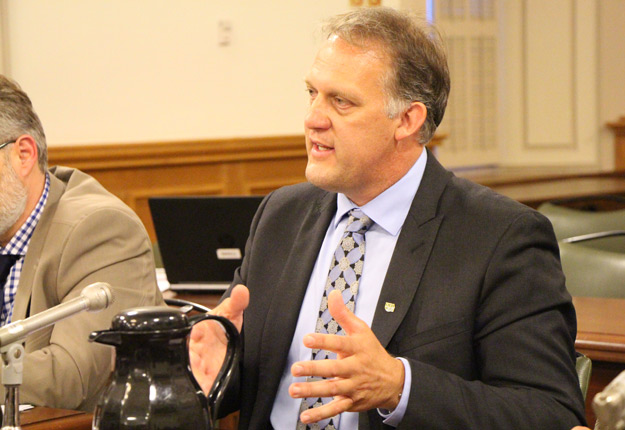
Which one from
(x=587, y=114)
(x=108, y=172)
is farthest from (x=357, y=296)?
(x=587, y=114)

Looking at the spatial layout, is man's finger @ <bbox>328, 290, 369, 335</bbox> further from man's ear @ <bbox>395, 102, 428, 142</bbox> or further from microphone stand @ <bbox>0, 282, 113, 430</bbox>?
man's ear @ <bbox>395, 102, 428, 142</bbox>

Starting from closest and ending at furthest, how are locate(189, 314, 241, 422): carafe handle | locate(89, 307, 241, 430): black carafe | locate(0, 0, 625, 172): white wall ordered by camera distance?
locate(89, 307, 241, 430): black carafe → locate(189, 314, 241, 422): carafe handle → locate(0, 0, 625, 172): white wall

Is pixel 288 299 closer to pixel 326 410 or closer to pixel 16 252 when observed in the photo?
pixel 326 410

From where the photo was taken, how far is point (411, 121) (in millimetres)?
1796

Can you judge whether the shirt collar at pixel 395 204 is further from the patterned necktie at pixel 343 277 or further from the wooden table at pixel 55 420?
the wooden table at pixel 55 420

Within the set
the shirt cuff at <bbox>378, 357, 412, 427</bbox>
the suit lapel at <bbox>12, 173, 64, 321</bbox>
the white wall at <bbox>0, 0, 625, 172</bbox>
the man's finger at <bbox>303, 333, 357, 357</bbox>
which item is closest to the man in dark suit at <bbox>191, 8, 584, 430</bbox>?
the shirt cuff at <bbox>378, 357, 412, 427</bbox>

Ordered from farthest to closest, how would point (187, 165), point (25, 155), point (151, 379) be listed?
point (187, 165)
point (25, 155)
point (151, 379)

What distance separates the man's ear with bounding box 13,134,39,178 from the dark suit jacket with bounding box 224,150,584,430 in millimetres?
709

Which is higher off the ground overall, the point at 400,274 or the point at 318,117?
the point at 318,117

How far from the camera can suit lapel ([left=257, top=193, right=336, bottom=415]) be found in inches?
67.9

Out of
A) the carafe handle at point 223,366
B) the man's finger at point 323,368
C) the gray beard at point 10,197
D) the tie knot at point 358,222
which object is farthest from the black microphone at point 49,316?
the gray beard at point 10,197

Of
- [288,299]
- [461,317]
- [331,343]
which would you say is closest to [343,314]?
[331,343]

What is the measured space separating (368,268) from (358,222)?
4.1 inches

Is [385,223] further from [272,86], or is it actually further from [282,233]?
[272,86]
